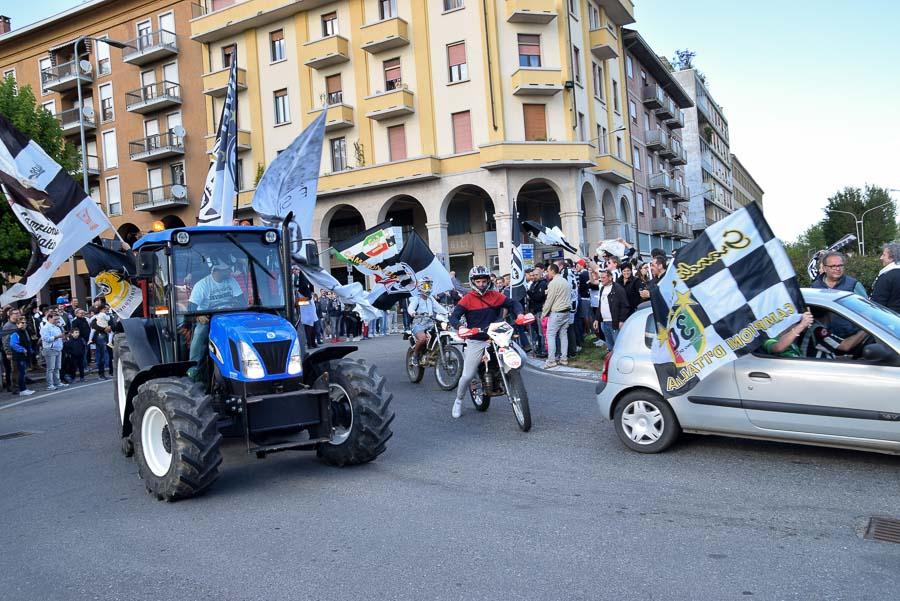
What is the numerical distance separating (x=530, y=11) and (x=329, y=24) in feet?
33.2

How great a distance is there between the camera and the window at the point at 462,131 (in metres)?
32.7

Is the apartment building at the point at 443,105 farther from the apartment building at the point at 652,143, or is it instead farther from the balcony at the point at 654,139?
the balcony at the point at 654,139

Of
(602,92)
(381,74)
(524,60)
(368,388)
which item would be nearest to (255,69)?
(381,74)

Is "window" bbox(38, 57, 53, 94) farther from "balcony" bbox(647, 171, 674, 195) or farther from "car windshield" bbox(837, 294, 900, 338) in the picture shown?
"car windshield" bbox(837, 294, 900, 338)

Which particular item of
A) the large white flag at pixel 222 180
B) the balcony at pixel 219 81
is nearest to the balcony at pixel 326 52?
the balcony at pixel 219 81

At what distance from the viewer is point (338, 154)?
3622 centimetres

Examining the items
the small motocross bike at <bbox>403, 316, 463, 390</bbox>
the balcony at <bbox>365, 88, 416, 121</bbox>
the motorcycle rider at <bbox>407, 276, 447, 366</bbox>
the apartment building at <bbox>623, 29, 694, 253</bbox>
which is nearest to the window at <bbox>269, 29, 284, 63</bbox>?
the balcony at <bbox>365, 88, 416, 121</bbox>

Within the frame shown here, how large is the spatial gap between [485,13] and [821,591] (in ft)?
102

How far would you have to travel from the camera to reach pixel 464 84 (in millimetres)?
32469

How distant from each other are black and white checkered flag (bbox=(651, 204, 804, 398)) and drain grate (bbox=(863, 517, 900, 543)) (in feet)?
5.34

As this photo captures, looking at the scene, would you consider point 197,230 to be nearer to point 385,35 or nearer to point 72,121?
point 385,35

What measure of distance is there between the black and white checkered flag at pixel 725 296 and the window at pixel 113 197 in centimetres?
4359

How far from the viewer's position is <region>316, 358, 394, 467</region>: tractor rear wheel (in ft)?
21.7

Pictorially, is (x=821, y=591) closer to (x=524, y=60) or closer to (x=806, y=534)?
(x=806, y=534)
